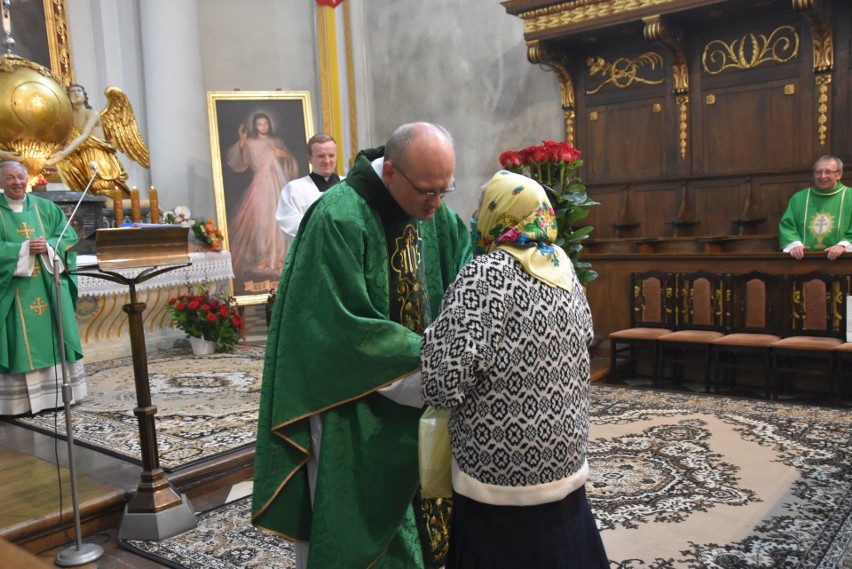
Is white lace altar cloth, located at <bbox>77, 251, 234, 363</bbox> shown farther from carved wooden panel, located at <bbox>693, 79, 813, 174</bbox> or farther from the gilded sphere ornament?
carved wooden panel, located at <bbox>693, 79, 813, 174</bbox>

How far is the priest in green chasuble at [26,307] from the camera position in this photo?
5.18 meters

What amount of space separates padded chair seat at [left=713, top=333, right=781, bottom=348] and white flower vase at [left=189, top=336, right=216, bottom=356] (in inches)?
189

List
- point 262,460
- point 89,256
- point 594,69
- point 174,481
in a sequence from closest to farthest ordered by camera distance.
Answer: point 262,460
point 174,481
point 89,256
point 594,69

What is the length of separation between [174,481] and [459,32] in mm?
7621

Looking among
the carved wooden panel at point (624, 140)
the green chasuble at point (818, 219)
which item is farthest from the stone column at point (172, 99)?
the green chasuble at point (818, 219)

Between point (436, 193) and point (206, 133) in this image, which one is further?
point (206, 133)

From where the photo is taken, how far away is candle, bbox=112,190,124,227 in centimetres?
747

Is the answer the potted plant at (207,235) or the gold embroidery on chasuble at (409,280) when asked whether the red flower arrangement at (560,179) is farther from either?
the potted plant at (207,235)

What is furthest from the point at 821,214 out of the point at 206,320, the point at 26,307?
the point at 26,307

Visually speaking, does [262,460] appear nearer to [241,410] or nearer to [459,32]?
[241,410]

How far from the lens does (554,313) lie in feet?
5.57

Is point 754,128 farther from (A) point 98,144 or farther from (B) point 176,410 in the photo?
(A) point 98,144

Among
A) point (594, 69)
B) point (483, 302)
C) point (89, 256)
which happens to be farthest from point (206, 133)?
point (483, 302)

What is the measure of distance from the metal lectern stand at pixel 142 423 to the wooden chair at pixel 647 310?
3946mm
